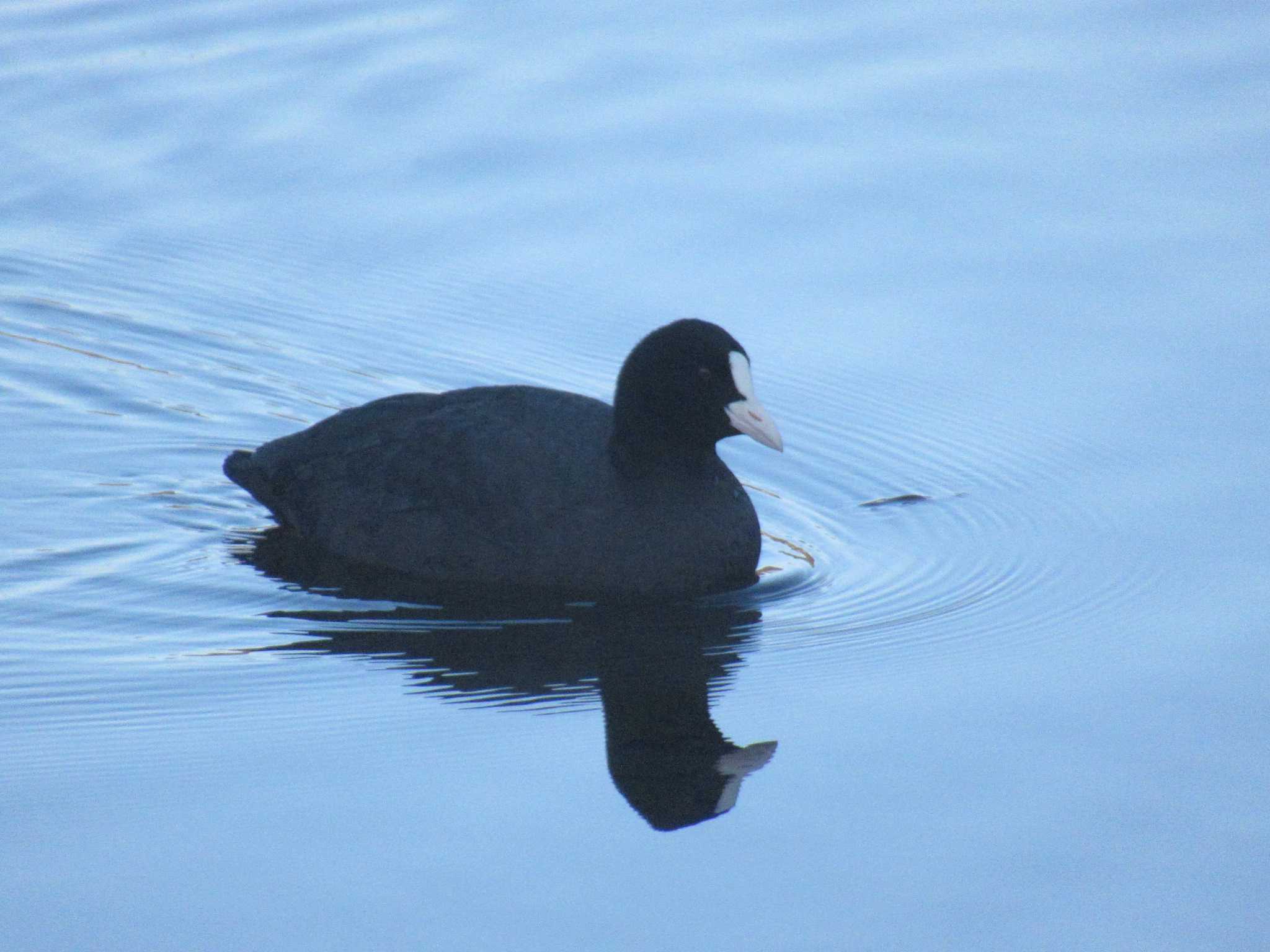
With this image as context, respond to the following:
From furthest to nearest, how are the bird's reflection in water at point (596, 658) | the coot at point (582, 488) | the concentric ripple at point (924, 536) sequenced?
the coot at point (582, 488)
the concentric ripple at point (924, 536)
the bird's reflection in water at point (596, 658)

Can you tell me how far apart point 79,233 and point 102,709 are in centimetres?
440

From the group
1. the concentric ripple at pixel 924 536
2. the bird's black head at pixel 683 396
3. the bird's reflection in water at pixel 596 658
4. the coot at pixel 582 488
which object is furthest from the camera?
the bird's black head at pixel 683 396

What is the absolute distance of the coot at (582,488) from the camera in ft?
18.2

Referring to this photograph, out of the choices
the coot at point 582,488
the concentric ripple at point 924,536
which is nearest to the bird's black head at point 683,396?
the coot at point 582,488

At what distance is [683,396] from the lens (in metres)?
5.68

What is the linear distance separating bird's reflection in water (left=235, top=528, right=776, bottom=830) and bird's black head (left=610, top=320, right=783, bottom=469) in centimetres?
53

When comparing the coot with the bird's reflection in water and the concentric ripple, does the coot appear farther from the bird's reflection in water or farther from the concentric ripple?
the concentric ripple

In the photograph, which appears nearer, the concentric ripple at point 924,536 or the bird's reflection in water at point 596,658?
the bird's reflection in water at point 596,658

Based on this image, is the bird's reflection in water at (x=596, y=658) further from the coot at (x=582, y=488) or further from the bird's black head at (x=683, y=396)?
the bird's black head at (x=683, y=396)

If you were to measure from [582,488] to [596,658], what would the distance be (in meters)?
0.76

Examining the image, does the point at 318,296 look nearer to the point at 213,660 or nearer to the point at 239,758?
the point at 213,660

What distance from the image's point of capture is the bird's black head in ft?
18.5

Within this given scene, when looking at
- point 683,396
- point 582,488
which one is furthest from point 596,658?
point 683,396

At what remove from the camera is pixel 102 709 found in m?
4.62
